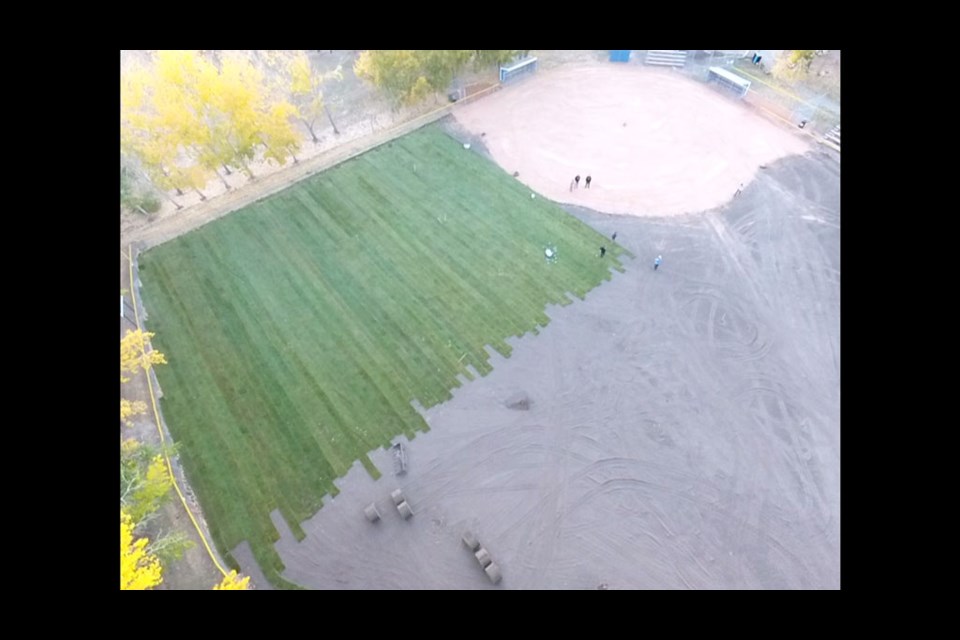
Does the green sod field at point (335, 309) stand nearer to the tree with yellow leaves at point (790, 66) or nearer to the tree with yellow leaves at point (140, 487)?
the tree with yellow leaves at point (140, 487)

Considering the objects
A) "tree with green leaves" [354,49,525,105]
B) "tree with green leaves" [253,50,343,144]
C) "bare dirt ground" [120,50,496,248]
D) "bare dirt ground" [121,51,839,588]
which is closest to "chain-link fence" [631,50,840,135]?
"bare dirt ground" [121,51,839,588]

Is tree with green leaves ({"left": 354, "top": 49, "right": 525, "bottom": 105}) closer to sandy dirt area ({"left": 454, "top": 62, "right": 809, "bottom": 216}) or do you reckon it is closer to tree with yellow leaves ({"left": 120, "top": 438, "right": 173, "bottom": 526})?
sandy dirt area ({"left": 454, "top": 62, "right": 809, "bottom": 216})

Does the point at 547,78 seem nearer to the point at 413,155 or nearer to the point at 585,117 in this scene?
the point at 585,117

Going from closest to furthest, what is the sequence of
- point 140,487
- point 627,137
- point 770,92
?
point 140,487, point 627,137, point 770,92

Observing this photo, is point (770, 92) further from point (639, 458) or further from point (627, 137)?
point (639, 458)

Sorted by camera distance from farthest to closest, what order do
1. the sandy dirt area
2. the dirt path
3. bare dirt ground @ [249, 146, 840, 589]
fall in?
the sandy dirt area < the dirt path < bare dirt ground @ [249, 146, 840, 589]

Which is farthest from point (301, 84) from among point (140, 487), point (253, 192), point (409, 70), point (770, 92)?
point (770, 92)
